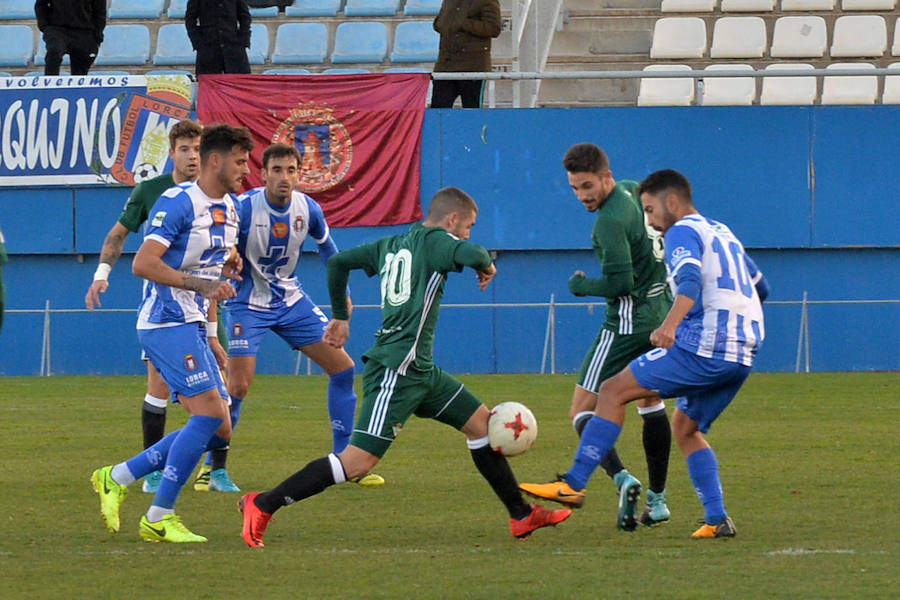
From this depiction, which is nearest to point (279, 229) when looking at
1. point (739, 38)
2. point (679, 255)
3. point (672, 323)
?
point (679, 255)

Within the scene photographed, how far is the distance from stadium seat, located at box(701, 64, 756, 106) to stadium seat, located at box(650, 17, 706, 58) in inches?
22.5

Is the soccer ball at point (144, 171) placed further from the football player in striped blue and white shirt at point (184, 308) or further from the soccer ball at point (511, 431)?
the soccer ball at point (511, 431)

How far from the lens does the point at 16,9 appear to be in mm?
23547

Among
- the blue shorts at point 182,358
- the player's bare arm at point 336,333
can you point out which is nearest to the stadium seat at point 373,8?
the blue shorts at point 182,358

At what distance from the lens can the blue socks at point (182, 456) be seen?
7.10 m

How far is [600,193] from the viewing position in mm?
7461

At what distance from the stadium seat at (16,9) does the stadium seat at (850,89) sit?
12.4 meters

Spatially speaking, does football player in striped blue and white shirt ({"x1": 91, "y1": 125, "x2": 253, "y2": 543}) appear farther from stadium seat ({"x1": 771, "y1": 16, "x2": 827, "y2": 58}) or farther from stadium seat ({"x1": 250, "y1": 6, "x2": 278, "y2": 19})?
stadium seat ({"x1": 250, "y1": 6, "x2": 278, "y2": 19})

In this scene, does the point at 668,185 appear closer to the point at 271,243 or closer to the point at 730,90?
the point at 271,243

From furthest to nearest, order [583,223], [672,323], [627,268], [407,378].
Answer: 1. [583,223]
2. [627,268]
3. [407,378]
4. [672,323]

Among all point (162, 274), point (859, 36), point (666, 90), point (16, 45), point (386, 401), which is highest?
point (859, 36)

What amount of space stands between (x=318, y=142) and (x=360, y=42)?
3.17 metres

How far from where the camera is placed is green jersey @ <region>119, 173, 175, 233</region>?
364 inches

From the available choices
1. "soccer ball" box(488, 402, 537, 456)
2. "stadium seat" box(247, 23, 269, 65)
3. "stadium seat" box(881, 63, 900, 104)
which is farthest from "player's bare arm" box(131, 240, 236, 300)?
"stadium seat" box(881, 63, 900, 104)
